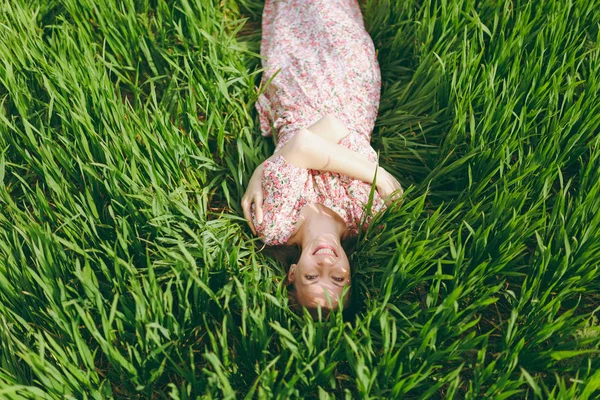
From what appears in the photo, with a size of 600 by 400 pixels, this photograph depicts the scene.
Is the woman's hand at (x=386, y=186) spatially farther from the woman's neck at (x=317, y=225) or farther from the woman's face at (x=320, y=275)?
the woman's face at (x=320, y=275)

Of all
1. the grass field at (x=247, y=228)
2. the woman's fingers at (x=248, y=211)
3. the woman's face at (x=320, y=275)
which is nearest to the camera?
the grass field at (x=247, y=228)

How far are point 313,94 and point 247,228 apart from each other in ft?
2.19

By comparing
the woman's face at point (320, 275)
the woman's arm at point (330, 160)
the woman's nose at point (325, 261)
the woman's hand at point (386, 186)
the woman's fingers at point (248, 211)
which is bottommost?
the woman's face at point (320, 275)

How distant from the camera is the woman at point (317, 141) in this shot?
5.87 ft

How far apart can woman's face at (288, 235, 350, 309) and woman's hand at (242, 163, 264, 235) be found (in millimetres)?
254

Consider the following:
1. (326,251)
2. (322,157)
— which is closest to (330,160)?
(322,157)

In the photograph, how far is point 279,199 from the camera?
6.11 ft

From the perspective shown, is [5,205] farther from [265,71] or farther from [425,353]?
[425,353]

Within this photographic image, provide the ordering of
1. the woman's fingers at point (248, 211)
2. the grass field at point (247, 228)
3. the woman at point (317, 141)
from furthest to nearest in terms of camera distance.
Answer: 1. the woman's fingers at point (248, 211)
2. the woman at point (317, 141)
3. the grass field at point (247, 228)

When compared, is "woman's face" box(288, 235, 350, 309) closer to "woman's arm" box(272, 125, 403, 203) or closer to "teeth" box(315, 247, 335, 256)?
"teeth" box(315, 247, 335, 256)

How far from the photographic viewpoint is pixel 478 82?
1.94 m

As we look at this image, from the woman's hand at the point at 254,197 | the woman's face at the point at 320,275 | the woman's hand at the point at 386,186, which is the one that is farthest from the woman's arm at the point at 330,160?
the woman's face at the point at 320,275

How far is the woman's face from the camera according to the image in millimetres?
1688

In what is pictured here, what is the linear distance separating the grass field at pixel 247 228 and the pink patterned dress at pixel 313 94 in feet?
0.36
